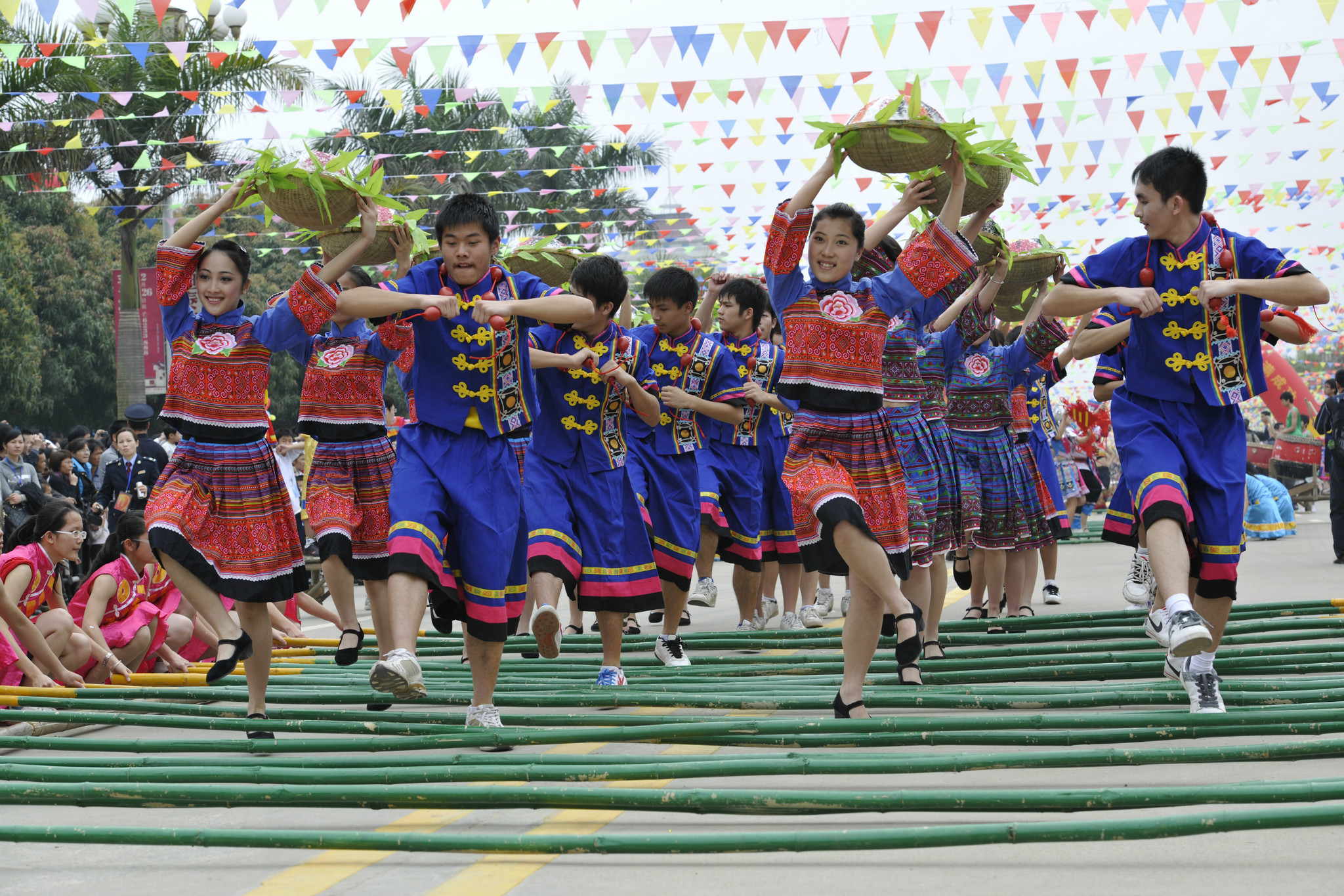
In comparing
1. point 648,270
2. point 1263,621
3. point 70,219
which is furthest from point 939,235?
point 70,219

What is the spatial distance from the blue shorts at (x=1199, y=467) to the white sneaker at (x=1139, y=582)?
3.82 metres

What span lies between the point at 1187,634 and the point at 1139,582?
498 centimetres

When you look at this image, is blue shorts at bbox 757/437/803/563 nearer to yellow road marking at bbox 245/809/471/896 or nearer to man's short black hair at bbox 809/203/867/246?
man's short black hair at bbox 809/203/867/246

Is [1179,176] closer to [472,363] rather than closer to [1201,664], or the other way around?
[1201,664]

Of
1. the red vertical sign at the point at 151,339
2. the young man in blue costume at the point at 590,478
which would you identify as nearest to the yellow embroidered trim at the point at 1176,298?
the young man in blue costume at the point at 590,478

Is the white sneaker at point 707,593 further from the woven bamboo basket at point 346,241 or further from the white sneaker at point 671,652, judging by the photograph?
the woven bamboo basket at point 346,241

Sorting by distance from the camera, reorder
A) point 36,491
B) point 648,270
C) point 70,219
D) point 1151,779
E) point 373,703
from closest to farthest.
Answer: point 1151,779 < point 373,703 < point 36,491 < point 648,270 < point 70,219

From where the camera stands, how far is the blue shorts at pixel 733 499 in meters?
8.67

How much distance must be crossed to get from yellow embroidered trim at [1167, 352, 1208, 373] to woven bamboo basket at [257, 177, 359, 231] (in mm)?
3454

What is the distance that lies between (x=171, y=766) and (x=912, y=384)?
170 inches

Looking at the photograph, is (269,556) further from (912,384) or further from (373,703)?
(912,384)

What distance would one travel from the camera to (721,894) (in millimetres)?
3139

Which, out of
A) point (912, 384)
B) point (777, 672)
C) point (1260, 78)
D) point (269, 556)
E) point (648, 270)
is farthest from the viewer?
point (648, 270)

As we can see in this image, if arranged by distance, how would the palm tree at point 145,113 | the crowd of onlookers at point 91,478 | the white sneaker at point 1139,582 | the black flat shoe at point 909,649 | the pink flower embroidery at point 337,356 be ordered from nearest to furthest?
the black flat shoe at point 909,649
the pink flower embroidery at point 337,356
the white sneaker at point 1139,582
the crowd of onlookers at point 91,478
the palm tree at point 145,113
